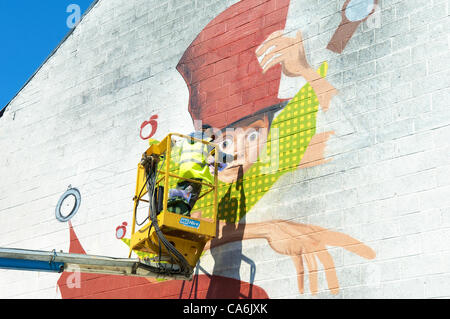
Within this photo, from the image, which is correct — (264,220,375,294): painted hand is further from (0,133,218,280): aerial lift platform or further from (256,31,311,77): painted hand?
(256,31,311,77): painted hand

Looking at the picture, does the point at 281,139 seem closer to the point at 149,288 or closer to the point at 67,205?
the point at 149,288

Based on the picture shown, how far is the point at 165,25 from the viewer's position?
1516cm

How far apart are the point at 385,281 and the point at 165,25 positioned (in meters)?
7.84

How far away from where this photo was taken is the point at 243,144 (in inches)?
498

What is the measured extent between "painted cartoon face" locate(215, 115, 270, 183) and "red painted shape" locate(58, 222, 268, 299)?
6.26 feet

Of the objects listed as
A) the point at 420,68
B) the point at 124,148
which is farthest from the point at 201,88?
the point at 420,68

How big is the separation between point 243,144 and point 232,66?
1747mm

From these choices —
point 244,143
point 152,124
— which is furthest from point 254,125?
point 152,124

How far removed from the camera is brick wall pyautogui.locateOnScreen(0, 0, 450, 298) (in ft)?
33.3

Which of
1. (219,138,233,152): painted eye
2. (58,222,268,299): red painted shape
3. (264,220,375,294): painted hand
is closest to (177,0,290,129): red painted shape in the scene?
(219,138,233,152): painted eye

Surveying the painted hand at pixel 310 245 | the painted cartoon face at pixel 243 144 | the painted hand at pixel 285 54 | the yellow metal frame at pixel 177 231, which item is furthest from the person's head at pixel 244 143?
the painted hand at pixel 310 245

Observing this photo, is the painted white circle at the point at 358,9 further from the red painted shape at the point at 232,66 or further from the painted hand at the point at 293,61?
the red painted shape at the point at 232,66

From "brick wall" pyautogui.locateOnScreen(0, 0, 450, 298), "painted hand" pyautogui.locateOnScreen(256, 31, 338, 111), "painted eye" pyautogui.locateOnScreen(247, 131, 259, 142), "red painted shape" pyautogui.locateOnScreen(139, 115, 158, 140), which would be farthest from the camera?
"red painted shape" pyautogui.locateOnScreen(139, 115, 158, 140)

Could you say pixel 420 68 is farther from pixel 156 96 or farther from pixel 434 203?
pixel 156 96
